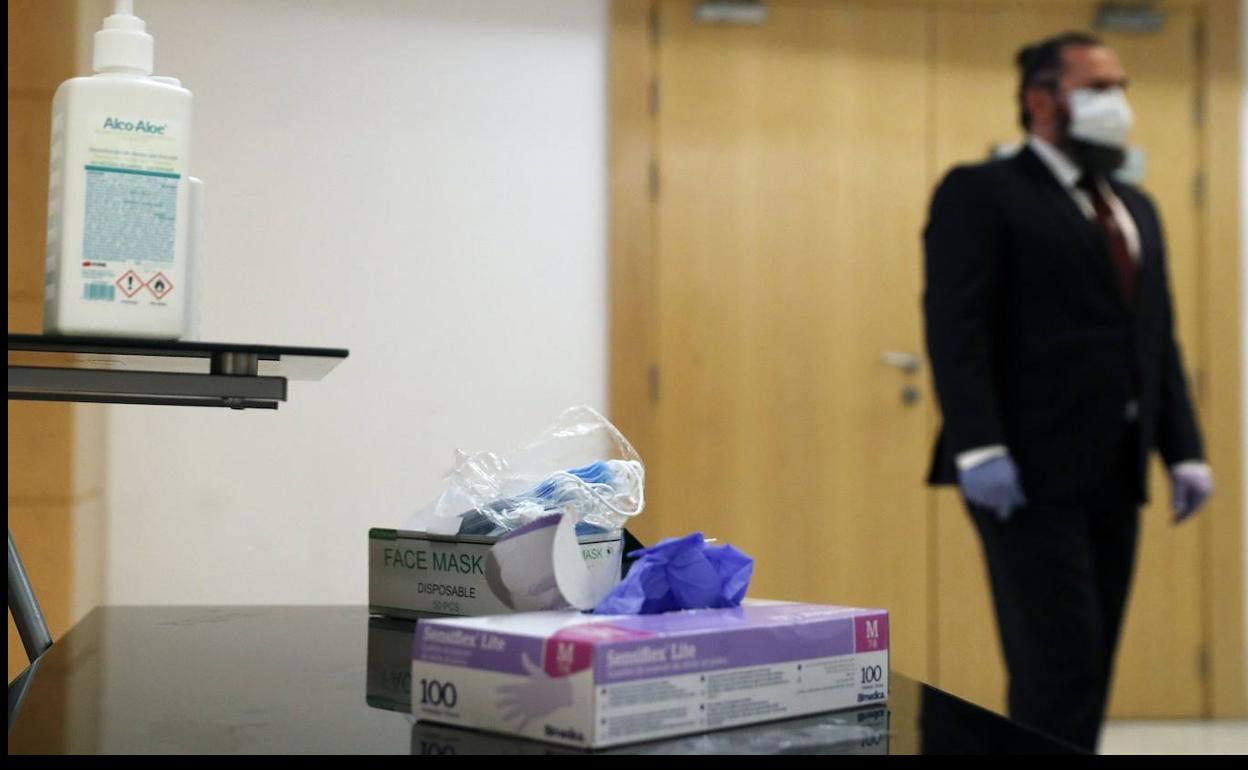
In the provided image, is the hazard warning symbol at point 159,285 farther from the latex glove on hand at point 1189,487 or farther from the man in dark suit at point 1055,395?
the latex glove on hand at point 1189,487

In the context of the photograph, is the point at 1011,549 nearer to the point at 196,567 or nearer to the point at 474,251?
the point at 474,251

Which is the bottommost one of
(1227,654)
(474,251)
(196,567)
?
(1227,654)

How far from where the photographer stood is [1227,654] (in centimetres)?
379

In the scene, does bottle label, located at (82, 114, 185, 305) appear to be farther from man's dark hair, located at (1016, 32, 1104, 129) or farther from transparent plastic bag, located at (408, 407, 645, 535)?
man's dark hair, located at (1016, 32, 1104, 129)

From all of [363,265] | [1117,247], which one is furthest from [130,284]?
[363,265]

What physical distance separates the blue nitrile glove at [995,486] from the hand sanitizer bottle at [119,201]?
1.78 meters

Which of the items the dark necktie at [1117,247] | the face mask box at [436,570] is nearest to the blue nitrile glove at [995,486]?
the dark necktie at [1117,247]

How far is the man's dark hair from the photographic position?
259 centimetres

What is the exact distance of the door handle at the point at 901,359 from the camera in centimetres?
373

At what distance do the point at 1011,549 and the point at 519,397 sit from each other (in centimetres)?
160

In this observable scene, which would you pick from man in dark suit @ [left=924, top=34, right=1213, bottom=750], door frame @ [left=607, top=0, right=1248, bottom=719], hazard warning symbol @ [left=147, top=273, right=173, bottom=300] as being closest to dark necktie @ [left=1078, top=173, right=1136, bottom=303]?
man in dark suit @ [left=924, top=34, right=1213, bottom=750]

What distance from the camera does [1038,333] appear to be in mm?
2361

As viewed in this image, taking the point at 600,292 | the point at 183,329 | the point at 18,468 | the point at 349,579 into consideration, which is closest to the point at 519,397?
the point at 600,292

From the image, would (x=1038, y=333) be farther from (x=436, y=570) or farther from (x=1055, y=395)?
(x=436, y=570)
